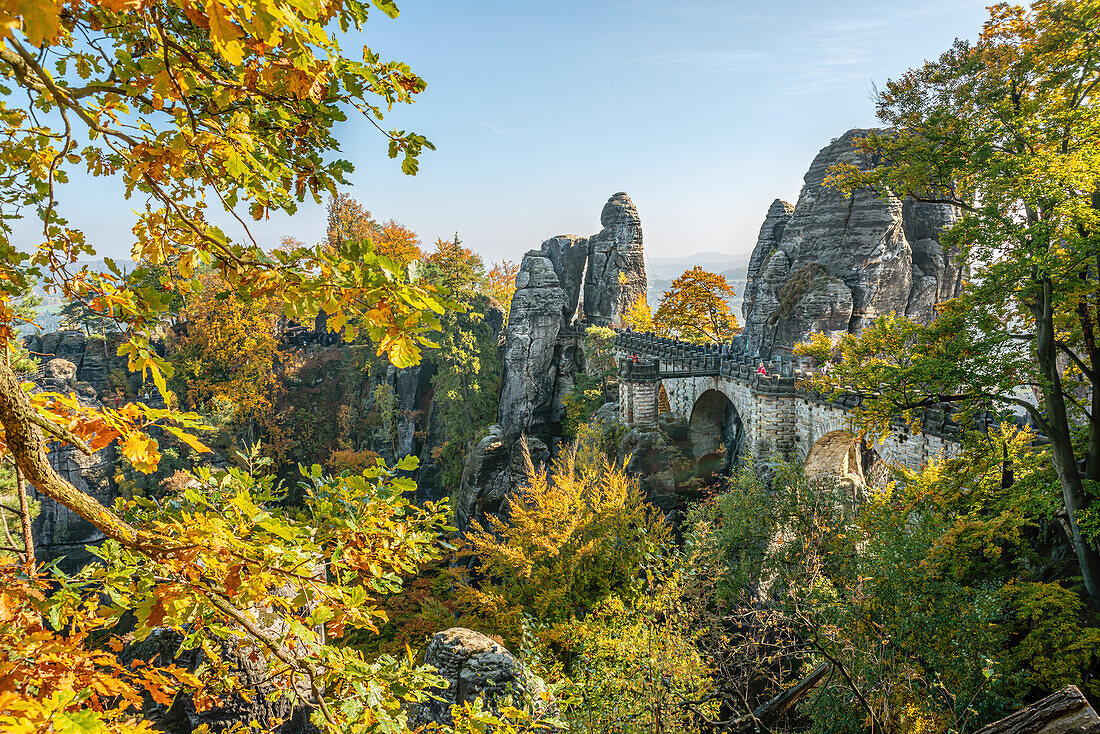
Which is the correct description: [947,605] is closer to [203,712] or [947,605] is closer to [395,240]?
[203,712]

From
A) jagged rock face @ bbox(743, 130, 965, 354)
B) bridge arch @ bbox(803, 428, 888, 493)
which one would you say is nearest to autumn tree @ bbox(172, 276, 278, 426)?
bridge arch @ bbox(803, 428, 888, 493)

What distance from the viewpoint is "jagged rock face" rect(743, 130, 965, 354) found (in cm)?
2562

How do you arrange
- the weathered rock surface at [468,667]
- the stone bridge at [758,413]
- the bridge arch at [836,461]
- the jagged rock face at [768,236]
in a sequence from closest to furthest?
the weathered rock surface at [468,667]
the stone bridge at [758,413]
the bridge arch at [836,461]
the jagged rock face at [768,236]

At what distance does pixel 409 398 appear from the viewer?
1264 inches

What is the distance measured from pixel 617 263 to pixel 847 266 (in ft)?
47.8

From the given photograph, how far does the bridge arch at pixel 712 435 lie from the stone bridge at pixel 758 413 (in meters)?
0.05

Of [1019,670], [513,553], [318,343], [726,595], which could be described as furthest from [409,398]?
[1019,670]

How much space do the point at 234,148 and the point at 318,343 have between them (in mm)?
37155

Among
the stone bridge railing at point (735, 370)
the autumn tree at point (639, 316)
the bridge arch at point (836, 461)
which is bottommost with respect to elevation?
the bridge arch at point (836, 461)

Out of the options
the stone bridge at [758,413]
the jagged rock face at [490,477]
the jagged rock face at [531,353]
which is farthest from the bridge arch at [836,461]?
the jagged rock face at [531,353]

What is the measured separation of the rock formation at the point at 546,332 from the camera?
23.2 meters

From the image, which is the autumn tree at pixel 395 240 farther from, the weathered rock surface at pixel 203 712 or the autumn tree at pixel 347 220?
the weathered rock surface at pixel 203 712

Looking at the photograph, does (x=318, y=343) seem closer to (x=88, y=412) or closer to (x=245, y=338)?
(x=245, y=338)

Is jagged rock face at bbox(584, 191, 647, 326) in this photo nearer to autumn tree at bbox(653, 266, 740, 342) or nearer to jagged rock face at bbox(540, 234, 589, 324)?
jagged rock face at bbox(540, 234, 589, 324)
